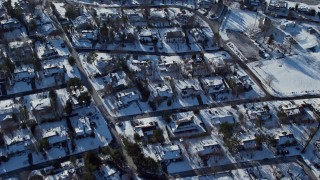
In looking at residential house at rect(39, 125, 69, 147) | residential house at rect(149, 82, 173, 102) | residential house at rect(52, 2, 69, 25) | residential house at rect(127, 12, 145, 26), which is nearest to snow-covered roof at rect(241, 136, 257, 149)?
residential house at rect(149, 82, 173, 102)

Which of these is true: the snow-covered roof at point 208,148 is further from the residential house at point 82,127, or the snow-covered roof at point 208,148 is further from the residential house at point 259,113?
the residential house at point 82,127

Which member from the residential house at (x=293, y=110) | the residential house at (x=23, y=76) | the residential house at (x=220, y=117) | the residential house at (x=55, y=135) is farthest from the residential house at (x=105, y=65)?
the residential house at (x=293, y=110)

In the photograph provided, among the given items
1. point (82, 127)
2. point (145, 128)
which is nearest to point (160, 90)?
point (145, 128)

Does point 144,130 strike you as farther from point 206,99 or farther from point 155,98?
point 206,99

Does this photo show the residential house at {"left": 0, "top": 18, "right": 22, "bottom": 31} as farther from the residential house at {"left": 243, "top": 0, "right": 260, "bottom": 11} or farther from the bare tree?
the residential house at {"left": 243, "top": 0, "right": 260, "bottom": 11}

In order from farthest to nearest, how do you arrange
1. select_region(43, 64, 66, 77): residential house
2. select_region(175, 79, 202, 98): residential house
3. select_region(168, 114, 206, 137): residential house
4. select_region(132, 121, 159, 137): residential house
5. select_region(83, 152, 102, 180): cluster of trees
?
select_region(43, 64, 66, 77): residential house → select_region(175, 79, 202, 98): residential house → select_region(168, 114, 206, 137): residential house → select_region(132, 121, 159, 137): residential house → select_region(83, 152, 102, 180): cluster of trees

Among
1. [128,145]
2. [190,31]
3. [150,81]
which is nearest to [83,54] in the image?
[150,81]

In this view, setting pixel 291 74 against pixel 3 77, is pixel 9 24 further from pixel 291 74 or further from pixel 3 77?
pixel 291 74
